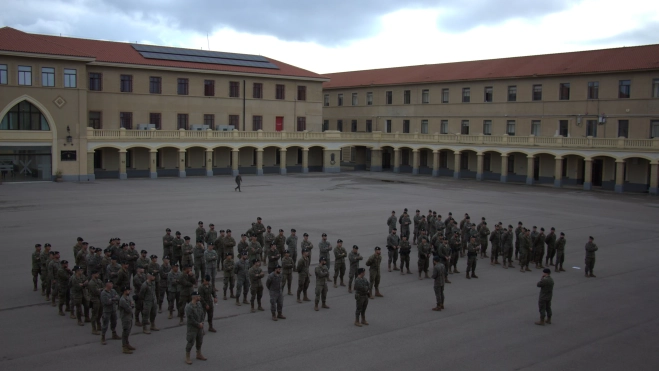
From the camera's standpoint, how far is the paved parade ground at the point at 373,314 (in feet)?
39.4

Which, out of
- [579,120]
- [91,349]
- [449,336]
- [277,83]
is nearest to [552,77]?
[579,120]

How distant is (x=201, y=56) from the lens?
191 ft

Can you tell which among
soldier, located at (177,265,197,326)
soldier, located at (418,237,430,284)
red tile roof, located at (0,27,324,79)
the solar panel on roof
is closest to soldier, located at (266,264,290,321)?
soldier, located at (177,265,197,326)

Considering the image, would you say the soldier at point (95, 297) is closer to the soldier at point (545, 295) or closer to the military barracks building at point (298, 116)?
the soldier at point (545, 295)

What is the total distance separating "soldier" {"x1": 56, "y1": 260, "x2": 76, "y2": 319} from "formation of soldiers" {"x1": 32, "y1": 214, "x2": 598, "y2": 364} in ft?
0.07

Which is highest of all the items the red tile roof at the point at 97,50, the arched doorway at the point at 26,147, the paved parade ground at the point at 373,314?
the red tile roof at the point at 97,50

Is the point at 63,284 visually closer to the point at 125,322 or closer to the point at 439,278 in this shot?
the point at 125,322

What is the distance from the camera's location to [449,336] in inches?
527

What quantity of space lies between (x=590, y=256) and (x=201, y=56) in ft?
153

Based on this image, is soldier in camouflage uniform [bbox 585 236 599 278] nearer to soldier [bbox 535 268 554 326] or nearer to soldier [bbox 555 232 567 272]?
soldier [bbox 555 232 567 272]

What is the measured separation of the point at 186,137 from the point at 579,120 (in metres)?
34.2

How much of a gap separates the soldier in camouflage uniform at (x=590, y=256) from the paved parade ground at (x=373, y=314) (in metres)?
0.34

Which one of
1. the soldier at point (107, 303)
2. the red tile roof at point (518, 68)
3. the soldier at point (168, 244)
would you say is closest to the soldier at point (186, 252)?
the soldier at point (168, 244)

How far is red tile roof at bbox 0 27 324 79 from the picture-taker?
4441cm
